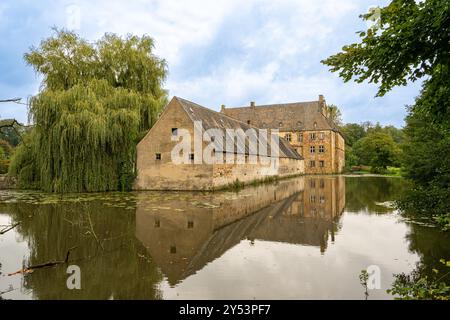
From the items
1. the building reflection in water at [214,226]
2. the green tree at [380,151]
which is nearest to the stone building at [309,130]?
the green tree at [380,151]

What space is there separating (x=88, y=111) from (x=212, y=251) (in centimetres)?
1449

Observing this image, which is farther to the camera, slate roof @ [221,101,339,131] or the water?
slate roof @ [221,101,339,131]

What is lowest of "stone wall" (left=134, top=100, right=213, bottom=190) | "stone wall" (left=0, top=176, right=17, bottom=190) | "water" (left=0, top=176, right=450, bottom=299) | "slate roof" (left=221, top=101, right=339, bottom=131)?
"water" (left=0, top=176, right=450, bottom=299)

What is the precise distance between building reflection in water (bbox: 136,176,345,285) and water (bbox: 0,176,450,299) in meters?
0.03

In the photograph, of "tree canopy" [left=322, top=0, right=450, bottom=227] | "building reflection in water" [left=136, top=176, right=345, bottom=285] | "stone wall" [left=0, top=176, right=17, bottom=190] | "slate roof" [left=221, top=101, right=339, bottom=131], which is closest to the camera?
"tree canopy" [left=322, top=0, right=450, bottom=227]

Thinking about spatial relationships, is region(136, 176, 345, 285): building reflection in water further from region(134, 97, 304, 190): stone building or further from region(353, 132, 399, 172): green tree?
region(353, 132, 399, 172): green tree

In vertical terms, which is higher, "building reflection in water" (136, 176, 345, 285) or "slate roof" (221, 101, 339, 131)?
"slate roof" (221, 101, 339, 131)

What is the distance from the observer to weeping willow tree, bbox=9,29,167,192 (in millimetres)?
18281

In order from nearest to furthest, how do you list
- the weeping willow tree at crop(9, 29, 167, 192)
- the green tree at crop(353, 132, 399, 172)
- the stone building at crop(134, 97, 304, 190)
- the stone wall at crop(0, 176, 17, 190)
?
the weeping willow tree at crop(9, 29, 167, 192) → the stone building at crop(134, 97, 304, 190) → the stone wall at crop(0, 176, 17, 190) → the green tree at crop(353, 132, 399, 172)

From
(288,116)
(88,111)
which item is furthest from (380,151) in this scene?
(88,111)

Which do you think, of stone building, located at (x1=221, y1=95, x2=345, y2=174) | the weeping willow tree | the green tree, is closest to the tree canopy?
the weeping willow tree

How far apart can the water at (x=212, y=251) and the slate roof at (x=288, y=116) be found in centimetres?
3430

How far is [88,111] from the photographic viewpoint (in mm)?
18375
